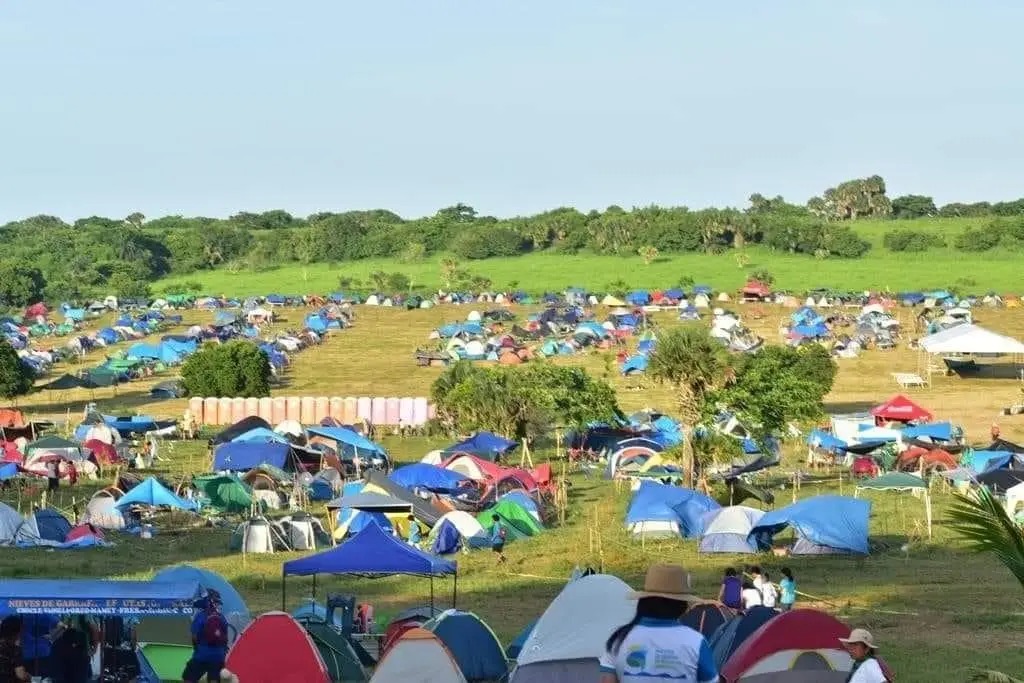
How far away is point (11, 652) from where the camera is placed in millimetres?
12906

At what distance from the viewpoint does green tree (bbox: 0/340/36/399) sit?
52406 mm

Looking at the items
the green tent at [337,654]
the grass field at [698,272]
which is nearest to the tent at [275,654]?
the green tent at [337,654]

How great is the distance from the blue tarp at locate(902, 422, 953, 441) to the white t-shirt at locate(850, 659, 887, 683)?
103 feet

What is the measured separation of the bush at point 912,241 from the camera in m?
120

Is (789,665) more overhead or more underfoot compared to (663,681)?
more underfoot

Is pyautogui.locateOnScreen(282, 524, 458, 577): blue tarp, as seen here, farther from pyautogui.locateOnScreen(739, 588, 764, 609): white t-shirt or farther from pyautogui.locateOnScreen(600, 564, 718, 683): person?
pyautogui.locateOnScreen(600, 564, 718, 683): person

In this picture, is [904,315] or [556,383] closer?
[556,383]

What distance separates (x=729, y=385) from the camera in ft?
119

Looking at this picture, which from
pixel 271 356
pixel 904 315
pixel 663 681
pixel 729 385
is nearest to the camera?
pixel 663 681

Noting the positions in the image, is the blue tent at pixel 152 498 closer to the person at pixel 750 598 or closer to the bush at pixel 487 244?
the person at pixel 750 598

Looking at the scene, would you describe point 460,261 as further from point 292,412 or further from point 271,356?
point 292,412

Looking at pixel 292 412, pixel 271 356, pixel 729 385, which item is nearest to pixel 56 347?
pixel 271 356

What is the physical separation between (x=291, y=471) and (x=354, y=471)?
5.21ft

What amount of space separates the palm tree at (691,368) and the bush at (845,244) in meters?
87.3
